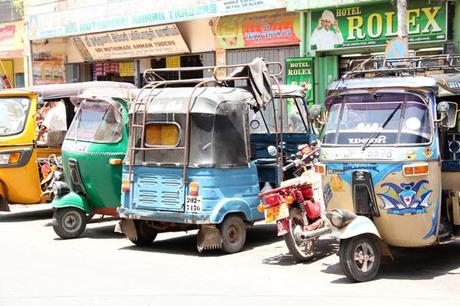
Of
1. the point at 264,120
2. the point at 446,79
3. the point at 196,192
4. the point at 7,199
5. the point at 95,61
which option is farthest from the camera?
the point at 95,61

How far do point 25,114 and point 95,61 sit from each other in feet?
45.6

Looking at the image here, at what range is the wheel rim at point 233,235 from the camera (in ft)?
31.6

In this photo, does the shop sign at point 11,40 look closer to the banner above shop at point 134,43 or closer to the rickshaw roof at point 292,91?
the banner above shop at point 134,43

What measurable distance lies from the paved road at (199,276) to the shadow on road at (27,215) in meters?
2.67

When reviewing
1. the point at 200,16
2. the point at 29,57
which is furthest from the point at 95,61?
the point at 200,16

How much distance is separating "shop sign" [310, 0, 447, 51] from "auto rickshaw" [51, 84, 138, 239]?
653cm

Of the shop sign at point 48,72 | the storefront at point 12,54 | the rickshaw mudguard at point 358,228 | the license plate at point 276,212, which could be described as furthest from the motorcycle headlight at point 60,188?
the storefront at point 12,54

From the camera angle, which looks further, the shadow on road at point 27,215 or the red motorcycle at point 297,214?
the shadow on road at point 27,215

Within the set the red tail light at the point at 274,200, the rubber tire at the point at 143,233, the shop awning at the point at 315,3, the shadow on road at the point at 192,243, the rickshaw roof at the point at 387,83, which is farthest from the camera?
the shop awning at the point at 315,3

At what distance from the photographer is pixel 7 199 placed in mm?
13023

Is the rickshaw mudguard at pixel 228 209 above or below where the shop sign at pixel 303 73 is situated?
below

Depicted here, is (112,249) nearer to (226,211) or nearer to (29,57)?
(226,211)

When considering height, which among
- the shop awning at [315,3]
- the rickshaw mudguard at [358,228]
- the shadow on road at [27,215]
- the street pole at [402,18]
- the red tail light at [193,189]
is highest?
the shop awning at [315,3]

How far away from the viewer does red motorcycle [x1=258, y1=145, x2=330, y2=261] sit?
28.9 ft
